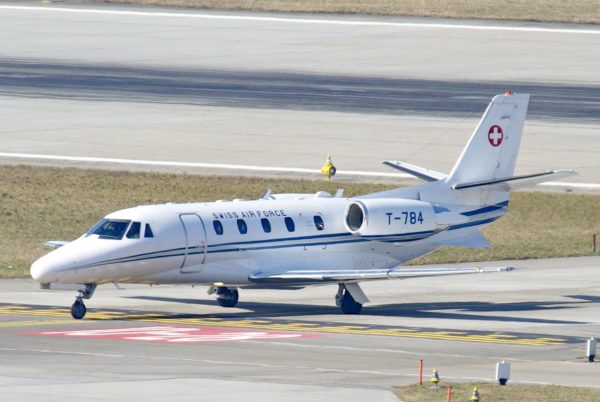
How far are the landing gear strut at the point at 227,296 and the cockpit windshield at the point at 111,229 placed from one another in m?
4.21

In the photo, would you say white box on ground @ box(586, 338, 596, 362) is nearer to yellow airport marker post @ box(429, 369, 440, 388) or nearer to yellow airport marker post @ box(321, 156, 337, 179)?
yellow airport marker post @ box(429, 369, 440, 388)

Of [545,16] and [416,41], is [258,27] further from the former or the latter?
[545,16]

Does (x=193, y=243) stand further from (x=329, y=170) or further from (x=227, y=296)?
(x=329, y=170)

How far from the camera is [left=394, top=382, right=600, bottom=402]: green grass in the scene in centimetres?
2859

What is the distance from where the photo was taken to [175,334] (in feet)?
122

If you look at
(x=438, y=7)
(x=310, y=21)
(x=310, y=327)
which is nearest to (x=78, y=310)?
(x=310, y=327)

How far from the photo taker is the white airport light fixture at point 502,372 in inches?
1163

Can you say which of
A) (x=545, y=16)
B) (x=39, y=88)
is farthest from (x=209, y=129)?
(x=545, y=16)

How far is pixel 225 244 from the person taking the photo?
4150cm

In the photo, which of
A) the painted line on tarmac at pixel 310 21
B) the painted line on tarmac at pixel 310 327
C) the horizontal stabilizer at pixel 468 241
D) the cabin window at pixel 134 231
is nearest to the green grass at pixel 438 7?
the painted line on tarmac at pixel 310 21

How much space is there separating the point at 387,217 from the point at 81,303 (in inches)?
368

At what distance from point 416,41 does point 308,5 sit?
17095mm

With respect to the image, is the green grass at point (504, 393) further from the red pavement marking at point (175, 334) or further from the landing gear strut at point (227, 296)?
the landing gear strut at point (227, 296)

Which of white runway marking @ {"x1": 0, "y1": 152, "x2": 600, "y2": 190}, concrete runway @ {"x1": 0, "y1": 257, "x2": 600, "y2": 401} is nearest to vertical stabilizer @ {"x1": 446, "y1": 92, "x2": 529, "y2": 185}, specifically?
concrete runway @ {"x1": 0, "y1": 257, "x2": 600, "y2": 401}
